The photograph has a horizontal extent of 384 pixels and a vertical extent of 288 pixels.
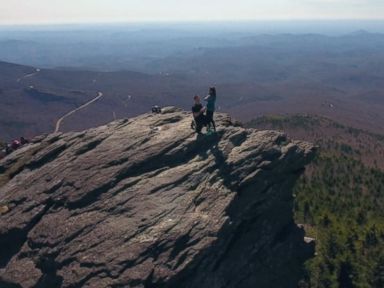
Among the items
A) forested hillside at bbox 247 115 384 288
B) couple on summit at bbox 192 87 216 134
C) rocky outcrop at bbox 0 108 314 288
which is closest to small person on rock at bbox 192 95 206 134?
couple on summit at bbox 192 87 216 134

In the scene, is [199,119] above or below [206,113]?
below

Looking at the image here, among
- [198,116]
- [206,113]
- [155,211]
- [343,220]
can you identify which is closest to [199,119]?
[198,116]

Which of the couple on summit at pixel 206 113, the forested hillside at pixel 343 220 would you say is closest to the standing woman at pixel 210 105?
the couple on summit at pixel 206 113

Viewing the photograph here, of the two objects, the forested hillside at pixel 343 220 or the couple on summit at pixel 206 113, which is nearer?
the couple on summit at pixel 206 113

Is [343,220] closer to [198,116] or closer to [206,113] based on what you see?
[206,113]

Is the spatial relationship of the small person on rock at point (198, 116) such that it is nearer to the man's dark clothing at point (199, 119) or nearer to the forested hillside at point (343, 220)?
the man's dark clothing at point (199, 119)

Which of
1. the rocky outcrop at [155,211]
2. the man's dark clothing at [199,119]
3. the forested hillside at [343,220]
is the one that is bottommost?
the forested hillside at [343,220]
